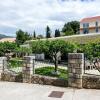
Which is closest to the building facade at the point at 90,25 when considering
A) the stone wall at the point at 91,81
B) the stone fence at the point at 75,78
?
the stone fence at the point at 75,78

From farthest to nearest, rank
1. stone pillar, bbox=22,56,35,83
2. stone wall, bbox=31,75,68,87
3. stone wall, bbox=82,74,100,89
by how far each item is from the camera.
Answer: stone pillar, bbox=22,56,35,83
stone wall, bbox=31,75,68,87
stone wall, bbox=82,74,100,89

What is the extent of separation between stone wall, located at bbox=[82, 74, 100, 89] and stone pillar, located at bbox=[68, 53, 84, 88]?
0.17 metres

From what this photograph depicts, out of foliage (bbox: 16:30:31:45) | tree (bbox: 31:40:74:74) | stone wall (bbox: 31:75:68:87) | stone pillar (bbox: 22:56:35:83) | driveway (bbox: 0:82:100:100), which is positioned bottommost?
driveway (bbox: 0:82:100:100)

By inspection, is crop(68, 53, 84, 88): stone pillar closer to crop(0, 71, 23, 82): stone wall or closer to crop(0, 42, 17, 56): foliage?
crop(0, 71, 23, 82): stone wall

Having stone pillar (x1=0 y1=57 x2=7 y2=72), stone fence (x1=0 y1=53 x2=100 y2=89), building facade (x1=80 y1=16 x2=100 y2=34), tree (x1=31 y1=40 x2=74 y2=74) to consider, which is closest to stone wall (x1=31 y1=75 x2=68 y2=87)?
stone fence (x1=0 y1=53 x2=100 y2=89)

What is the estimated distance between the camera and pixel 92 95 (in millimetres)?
8055

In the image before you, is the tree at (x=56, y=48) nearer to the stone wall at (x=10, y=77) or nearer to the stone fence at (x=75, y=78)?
the stone wall at (x=10, y=77)

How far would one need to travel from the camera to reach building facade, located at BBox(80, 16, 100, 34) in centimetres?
6462

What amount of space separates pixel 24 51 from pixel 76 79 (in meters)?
21.5

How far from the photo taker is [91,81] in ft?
29.2

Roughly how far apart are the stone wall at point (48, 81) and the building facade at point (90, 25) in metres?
56.2

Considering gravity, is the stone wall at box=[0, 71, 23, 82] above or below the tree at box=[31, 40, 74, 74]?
below

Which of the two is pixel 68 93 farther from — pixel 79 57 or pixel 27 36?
pixel 27 36

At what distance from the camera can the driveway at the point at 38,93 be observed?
791 centimetres
